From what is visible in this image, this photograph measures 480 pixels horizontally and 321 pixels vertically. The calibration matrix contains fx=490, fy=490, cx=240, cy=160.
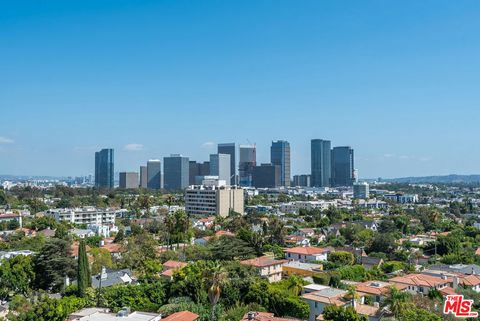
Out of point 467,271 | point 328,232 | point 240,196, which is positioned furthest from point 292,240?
point 240,196

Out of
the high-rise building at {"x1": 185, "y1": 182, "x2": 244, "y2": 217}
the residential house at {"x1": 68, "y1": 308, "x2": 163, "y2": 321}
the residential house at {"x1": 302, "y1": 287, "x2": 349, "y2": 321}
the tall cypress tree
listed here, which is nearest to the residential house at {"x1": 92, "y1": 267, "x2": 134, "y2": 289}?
the tall cypress tree

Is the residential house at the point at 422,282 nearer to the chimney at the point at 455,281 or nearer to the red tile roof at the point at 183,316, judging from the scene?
the chimney at the point at 455,281

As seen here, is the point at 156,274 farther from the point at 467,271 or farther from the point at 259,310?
the point at 467,271

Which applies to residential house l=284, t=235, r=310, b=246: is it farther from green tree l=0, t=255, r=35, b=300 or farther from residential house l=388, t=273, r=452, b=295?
green tree l=0, t=255, r=35, b=300

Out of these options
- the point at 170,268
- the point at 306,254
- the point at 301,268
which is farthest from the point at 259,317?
the point at 306,254

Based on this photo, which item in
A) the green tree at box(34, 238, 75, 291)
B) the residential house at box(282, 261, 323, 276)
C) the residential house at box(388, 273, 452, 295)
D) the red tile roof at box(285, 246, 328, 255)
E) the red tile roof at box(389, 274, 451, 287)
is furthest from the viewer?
the red tile roof at box(285, 246, 328, 255)

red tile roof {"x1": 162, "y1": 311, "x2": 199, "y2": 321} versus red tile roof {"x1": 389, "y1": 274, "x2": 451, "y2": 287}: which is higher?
red tile roof {"x1": 389, "y1": 274, "x2": 451, "y2": 287}

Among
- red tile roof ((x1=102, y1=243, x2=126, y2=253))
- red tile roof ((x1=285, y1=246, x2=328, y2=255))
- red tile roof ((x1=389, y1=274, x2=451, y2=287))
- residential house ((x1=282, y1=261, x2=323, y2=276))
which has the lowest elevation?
residential house ((x1=282, y1=261, x2=323, y2=276))
